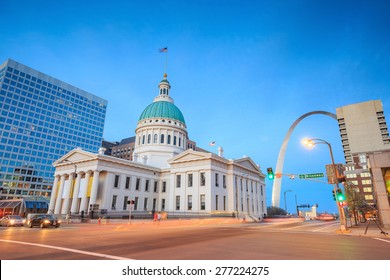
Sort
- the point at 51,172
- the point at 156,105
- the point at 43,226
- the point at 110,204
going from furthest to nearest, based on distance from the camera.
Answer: the point at 51,172 < the point at 156,105 < the point at 110,204 < the point at 43,226

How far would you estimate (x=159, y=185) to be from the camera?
66.1m

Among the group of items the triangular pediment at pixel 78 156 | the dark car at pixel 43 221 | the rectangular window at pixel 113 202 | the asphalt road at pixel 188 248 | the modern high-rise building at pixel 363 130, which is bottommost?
the asphalt road at pixel 188 248

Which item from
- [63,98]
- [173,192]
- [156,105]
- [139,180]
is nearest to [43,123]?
[63,98]

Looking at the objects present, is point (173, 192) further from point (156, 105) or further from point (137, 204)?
point (156, 105)

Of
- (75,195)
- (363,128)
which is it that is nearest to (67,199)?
(75,195)

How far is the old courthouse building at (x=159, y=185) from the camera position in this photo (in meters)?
53.1

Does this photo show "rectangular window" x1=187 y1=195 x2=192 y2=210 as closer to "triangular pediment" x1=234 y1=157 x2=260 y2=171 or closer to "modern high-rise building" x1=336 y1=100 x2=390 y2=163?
"triangular pediment" x1=234 y1=157 x2=260 y2=171

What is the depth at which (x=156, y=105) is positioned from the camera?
78312 mm

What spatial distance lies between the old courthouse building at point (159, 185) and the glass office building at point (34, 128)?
53.9 m

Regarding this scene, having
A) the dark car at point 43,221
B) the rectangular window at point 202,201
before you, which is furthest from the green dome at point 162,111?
the dark car at point 43,221

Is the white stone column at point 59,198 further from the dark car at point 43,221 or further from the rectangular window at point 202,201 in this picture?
the rectangular window at point 202,201

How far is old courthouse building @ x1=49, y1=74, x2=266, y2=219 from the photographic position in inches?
2092

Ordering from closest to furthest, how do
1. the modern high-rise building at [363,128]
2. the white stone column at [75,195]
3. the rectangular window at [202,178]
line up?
the white stone column at [75,195] → the rectangular window at [202,178] → the modern high-rise building at [363,128]
